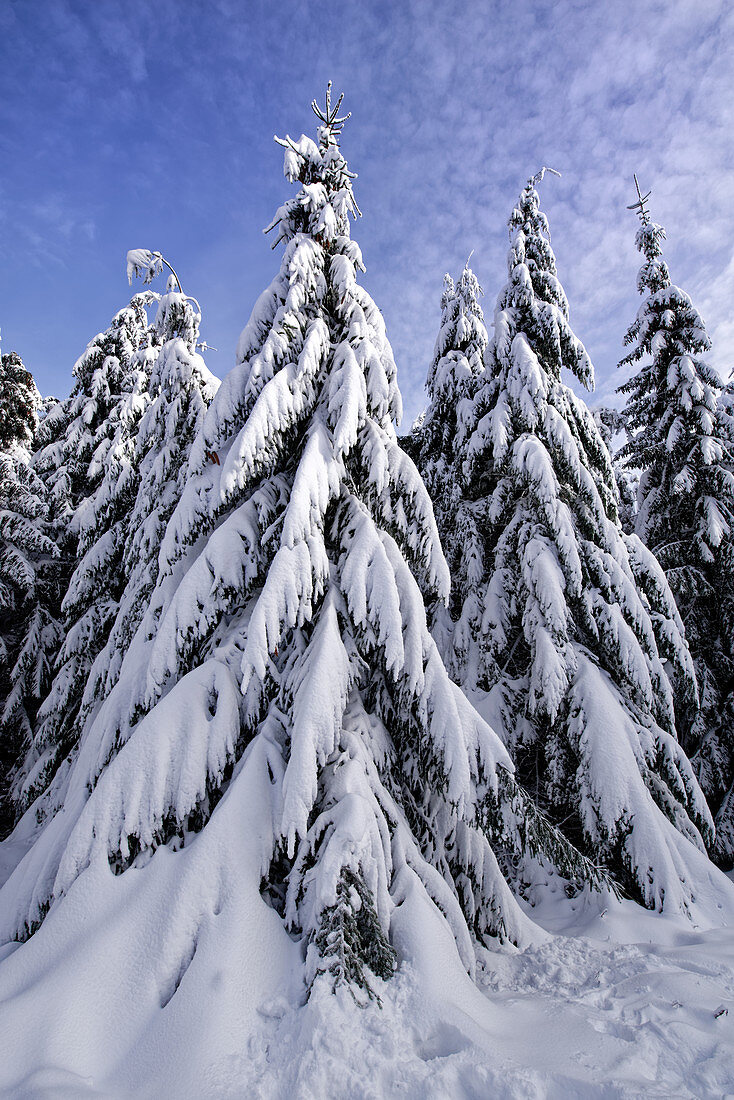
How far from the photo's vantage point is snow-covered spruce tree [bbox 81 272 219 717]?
7.73 m

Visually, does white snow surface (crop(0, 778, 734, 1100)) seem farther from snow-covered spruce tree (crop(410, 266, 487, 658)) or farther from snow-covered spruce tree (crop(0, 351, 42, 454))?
snow-covered spruce tree (crop(0, 351, 42, 454))

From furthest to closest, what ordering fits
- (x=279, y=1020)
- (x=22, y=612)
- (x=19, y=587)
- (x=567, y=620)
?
(x=22, y=612) < (x=19, y=587) < (x=567, y=620) < (x=279, y=1020)

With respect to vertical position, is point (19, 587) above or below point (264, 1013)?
above

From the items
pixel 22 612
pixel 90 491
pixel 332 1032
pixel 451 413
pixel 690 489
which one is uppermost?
pixel 90 491

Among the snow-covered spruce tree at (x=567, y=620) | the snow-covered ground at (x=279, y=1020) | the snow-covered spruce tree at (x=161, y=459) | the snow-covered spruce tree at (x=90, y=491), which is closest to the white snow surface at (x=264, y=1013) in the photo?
the snow-covered ground at (x=279, y=1020)

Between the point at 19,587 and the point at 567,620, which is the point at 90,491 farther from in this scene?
the point at 567,620

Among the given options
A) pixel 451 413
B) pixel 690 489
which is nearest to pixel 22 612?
pixel 451 413

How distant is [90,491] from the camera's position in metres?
15.0

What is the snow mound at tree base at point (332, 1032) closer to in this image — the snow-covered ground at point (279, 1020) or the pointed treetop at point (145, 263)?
the snow-covered ground at point (279, 1020)

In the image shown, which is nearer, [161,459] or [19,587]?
[161,459]

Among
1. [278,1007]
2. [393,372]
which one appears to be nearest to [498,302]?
[393,372]

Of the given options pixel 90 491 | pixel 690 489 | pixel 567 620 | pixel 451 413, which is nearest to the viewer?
pixel 567 620

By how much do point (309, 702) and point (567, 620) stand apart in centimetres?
517

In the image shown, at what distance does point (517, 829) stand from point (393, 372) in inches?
212
